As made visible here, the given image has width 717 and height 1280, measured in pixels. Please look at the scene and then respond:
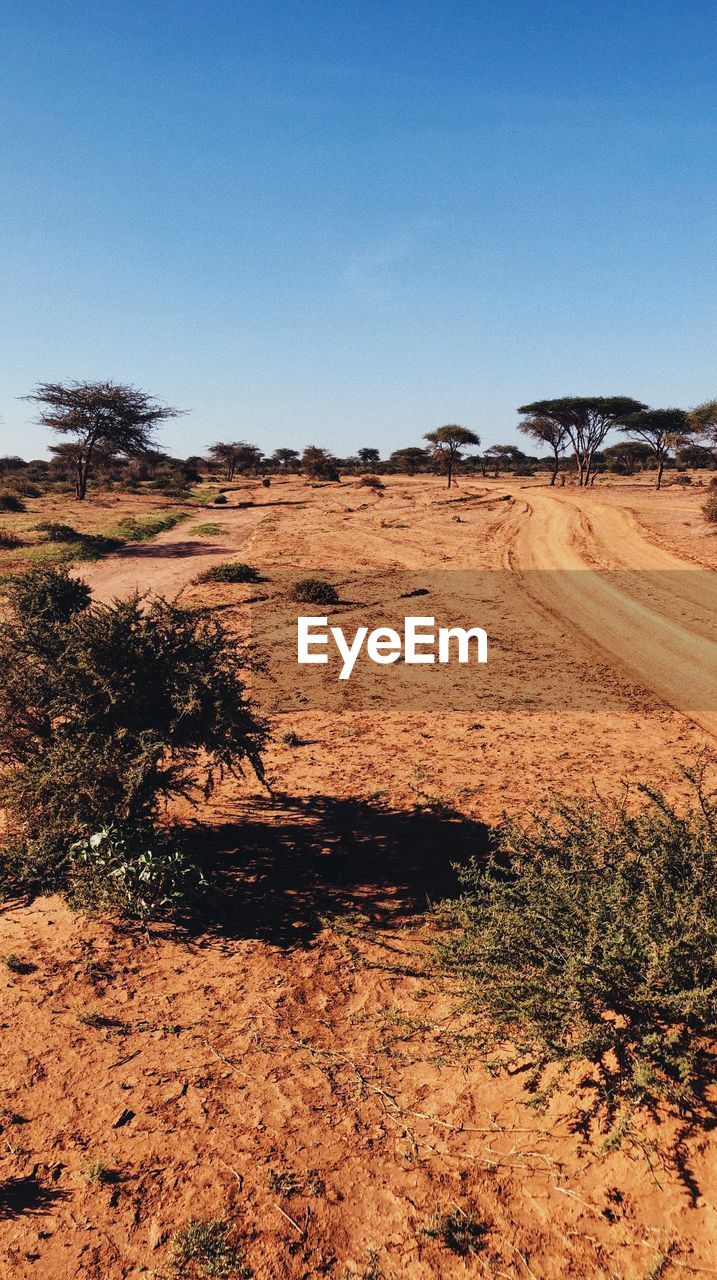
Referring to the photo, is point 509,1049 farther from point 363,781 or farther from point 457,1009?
point 363,781

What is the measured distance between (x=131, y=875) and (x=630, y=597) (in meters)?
20.8

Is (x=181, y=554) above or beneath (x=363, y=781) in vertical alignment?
above

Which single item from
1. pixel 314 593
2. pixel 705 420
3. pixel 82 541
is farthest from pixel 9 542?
pixel 705 420

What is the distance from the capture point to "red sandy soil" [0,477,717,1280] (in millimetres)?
3887

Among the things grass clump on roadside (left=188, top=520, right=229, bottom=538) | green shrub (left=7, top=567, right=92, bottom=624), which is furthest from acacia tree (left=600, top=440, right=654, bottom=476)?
green shrub (left=7, top=567, right=92, bottom=624)

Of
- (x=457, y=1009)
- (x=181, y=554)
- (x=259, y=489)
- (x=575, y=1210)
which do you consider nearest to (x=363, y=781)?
(x=457, y=1009)

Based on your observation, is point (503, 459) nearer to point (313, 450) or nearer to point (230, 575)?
point (313, 450)

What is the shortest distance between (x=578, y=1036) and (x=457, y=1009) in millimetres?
1058

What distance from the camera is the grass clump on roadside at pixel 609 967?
429 cm

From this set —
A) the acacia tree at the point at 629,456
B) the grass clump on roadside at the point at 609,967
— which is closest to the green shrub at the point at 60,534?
the grass clump on roadside at the point at 609,967

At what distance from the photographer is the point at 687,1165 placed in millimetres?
3971

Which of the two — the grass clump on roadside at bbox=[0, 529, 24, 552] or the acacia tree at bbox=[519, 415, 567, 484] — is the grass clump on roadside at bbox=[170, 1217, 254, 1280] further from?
the acacia tree at bbox=[519, 415, 567, 484]
